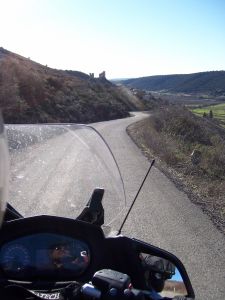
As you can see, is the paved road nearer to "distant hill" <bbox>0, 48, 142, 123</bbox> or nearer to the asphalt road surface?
the asphalt road surface

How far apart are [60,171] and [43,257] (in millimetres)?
994

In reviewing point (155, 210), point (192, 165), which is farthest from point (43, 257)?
point (192, 165)

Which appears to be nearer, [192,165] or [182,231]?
[182,231]

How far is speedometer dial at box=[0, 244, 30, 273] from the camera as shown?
7.97 feet

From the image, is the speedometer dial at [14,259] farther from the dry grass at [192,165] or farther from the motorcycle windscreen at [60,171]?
the dry grass at [192,165]

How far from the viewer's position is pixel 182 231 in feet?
26.0

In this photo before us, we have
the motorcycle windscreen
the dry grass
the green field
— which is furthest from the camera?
the green field

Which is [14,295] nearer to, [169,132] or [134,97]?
[169,132]

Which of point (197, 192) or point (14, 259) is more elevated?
point (14, 259)

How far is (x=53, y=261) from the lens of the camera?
2.45 m

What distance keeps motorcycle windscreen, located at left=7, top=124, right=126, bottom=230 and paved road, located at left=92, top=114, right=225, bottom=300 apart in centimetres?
244

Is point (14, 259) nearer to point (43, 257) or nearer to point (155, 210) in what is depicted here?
point (43, 257)

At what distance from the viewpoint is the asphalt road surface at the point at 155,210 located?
10.3ft

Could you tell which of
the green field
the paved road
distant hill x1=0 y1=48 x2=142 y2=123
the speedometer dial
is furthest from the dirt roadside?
the green field
